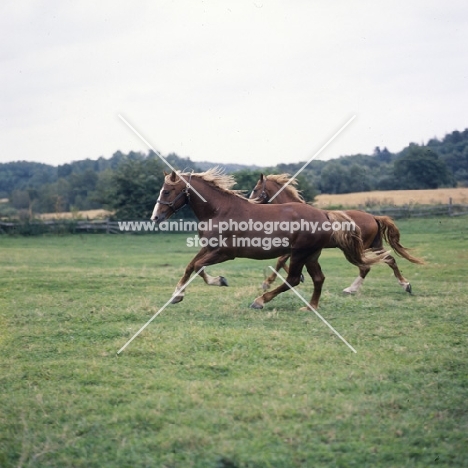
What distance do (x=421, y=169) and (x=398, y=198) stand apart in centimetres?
319

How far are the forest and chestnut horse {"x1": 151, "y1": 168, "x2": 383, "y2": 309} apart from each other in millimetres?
7559

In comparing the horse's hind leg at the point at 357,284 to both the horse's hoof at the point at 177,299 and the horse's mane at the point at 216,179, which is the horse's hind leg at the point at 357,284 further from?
the horse's hoof at the point at 177,299

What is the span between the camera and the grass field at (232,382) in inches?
183

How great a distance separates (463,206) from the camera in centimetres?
3322

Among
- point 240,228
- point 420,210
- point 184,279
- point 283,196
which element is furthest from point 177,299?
point 420,210

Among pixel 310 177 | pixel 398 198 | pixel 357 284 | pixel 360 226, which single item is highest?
pixel 310 177

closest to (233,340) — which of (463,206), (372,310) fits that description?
(372,310)

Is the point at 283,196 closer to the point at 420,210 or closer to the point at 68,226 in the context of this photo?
the point at 420,210

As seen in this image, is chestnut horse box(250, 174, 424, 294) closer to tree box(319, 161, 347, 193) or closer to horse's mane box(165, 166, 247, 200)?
horse's mane box(165, 166, 247, 200)

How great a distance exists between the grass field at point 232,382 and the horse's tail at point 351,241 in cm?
74

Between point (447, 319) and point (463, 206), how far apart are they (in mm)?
26010

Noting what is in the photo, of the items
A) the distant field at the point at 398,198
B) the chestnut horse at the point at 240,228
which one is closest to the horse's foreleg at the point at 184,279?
the chestnut horse at the point at 240,228

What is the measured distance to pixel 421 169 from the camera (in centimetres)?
2984

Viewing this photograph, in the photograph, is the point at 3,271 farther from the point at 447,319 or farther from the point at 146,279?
the point at 447,319
